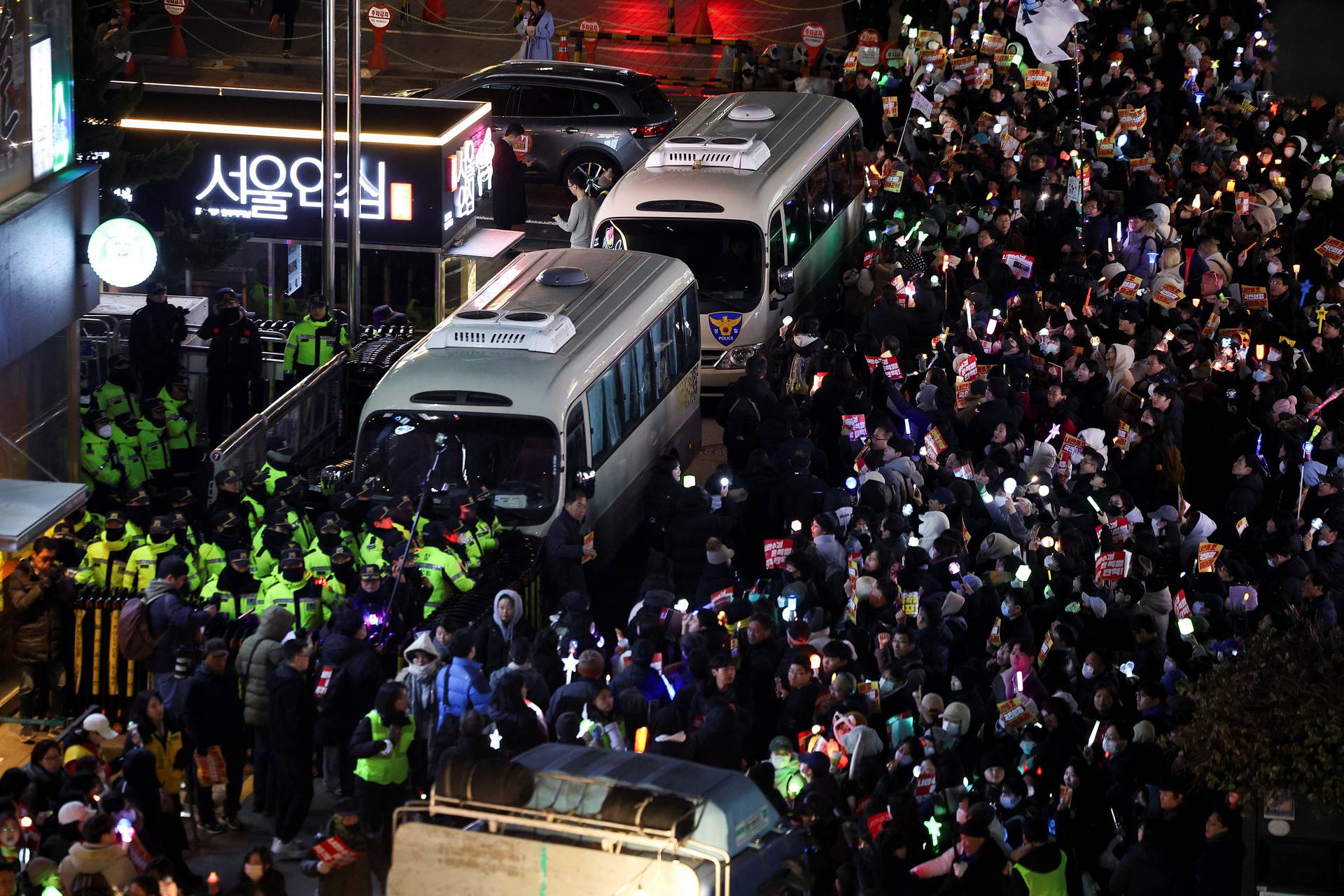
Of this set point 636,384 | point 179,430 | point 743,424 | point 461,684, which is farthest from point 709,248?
point 461,684

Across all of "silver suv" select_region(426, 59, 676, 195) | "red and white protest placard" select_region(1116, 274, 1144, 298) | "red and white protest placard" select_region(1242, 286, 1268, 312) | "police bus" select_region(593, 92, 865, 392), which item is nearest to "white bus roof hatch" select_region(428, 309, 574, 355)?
"police bus" select_region(593, 92, 865, 392)

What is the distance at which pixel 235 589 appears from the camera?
14281 mm

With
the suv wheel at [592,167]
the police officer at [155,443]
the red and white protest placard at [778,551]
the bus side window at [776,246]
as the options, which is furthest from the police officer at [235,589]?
the suv wheel at [592,167]

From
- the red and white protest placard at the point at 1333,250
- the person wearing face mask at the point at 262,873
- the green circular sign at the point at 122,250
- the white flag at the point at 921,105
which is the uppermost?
the green circular sign at the point at 122,250

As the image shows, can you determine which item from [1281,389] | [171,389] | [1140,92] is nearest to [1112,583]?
[1281,389]

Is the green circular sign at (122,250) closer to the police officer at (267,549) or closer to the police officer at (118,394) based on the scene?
the police officer at (118,394)

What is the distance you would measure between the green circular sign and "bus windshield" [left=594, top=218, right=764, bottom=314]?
5556mm

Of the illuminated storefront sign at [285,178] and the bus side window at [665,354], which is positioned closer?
the bus side window at [665,354]

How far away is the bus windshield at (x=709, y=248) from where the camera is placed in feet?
68.1

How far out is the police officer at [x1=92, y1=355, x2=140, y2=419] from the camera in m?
17.6

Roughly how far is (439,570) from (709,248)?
7.02 metres

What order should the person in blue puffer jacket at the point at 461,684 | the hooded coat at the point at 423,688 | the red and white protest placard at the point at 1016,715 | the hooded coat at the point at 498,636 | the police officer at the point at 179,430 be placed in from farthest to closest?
the police officer at the point at 179,430 < the hooded coat at the point at 498,636 < the hooded coat at the point at 423,688 < the person in blue puffer jacket at the point at 461,684 < the red and white protest placard at the point at 1016,715

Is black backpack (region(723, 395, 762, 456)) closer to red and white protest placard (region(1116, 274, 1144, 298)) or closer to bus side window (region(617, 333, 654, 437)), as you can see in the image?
bus side window (region(617, 333, 654, 437))

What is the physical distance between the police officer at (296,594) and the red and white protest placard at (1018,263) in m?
9.73
